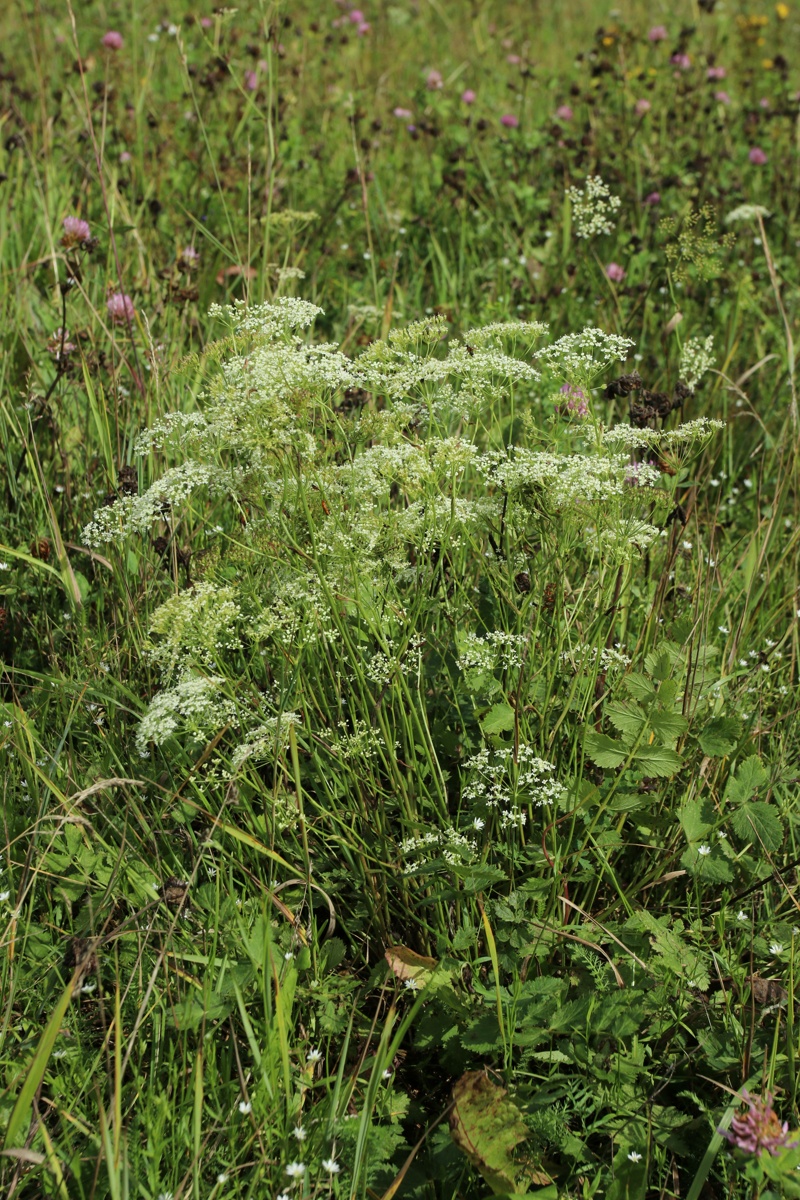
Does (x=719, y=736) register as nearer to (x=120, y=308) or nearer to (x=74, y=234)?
(x=120, y=308)

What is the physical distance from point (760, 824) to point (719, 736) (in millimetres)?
183

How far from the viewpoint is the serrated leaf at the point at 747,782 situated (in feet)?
6.46

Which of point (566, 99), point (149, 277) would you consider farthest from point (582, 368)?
point (566, 99)

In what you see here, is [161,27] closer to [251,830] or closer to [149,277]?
[149,277]

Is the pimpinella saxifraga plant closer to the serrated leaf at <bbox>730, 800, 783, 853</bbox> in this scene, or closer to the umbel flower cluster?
the umbel flower cluster

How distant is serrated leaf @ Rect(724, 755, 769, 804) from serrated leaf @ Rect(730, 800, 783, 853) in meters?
0.02

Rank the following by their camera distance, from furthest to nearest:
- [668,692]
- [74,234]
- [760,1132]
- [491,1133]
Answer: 1. [74,234]
2. [668,692]
3. [491,1133]
4. [760,1132]

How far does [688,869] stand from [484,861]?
16.2 inches

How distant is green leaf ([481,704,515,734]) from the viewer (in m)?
1.93

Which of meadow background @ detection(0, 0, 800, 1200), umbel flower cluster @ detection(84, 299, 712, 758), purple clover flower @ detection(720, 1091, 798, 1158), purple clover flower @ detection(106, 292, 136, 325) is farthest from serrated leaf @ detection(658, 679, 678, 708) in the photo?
purple clover flower @ detection(106, 292, 136, 325)

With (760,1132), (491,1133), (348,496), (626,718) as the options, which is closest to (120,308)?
(348,496)

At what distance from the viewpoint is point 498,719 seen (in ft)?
6.38

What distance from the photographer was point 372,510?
1806mm

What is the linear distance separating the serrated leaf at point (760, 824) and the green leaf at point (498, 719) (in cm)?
45
